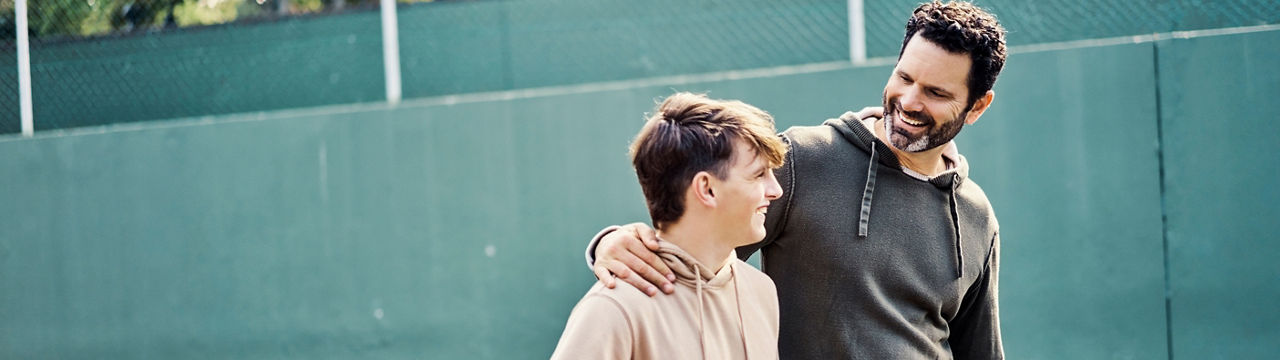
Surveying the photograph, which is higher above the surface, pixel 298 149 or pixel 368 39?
pixel 368 39

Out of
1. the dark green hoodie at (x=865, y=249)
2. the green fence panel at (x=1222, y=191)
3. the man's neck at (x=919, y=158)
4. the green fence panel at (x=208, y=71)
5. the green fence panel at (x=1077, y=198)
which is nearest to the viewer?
the dark green hoodie at (x=865, y=249)

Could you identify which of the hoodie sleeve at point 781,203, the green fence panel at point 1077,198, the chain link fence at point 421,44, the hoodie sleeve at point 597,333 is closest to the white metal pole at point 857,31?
the chain link fence at point 421,44

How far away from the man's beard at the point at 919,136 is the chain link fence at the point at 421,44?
9.71 feet

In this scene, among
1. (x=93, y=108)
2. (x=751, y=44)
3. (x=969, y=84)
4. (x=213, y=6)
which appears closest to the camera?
(x=969, y=84)

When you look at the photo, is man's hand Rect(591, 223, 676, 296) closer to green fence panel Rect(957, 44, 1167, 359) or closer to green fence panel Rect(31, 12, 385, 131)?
green fence panel Rect(957, 44, 1167, 359)

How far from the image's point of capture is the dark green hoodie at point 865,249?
2.48m

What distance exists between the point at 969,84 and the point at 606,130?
3.11 meters

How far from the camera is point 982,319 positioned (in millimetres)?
2715

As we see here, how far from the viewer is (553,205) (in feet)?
18.4

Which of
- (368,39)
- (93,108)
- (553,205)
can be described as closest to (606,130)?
(553,205)

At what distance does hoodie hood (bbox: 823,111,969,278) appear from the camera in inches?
100

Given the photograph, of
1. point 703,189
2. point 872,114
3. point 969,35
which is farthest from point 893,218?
point 703,189

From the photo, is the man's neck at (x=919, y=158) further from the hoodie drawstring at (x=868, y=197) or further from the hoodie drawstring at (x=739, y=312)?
the hoodie drawstring at (x=739, y=312)

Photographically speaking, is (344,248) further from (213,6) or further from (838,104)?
(213,6)
